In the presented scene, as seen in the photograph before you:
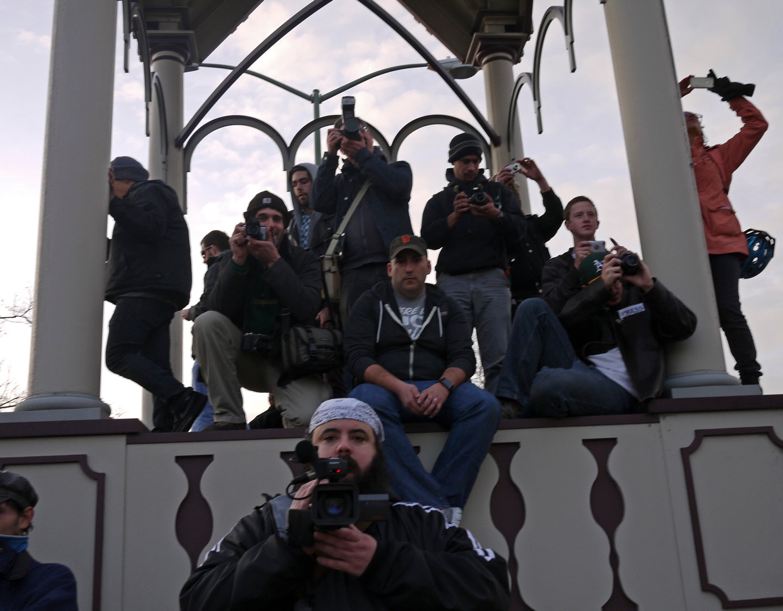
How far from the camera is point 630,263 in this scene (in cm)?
475

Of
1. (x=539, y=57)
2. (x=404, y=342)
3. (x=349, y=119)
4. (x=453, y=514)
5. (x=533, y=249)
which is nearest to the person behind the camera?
(x=453, y=514)

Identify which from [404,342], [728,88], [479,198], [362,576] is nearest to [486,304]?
[479,198]

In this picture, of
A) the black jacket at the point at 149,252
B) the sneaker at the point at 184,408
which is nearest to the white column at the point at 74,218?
the black jacket at the point at 149,252

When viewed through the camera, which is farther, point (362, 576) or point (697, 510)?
point (697, 510)

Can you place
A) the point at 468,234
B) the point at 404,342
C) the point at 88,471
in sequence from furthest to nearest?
the point at 468,234
the point at 404,342
the point at 88,471

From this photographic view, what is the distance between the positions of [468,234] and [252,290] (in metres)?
1.55

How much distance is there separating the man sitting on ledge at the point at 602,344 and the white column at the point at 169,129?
3.63 meters

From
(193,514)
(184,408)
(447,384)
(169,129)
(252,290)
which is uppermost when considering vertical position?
(169,129)

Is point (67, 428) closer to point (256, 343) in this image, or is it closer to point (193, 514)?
point (193, 514)

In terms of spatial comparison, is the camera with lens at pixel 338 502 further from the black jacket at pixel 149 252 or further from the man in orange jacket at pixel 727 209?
the man in orange jacket at pixel 727 209

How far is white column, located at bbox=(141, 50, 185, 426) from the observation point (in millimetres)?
7621

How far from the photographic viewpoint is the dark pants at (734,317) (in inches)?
223

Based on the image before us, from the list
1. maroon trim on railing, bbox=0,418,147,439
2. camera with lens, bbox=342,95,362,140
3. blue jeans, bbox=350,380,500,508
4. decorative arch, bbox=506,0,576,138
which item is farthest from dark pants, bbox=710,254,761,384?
maroon trim on railing, bbox=0,418,147,439

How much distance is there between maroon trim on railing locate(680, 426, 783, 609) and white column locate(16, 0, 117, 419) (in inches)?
116
